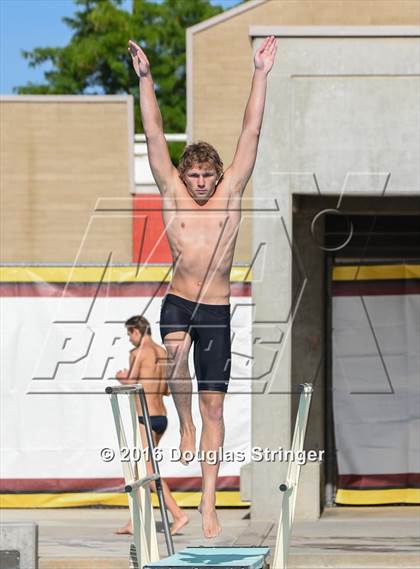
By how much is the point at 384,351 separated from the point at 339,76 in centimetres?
370

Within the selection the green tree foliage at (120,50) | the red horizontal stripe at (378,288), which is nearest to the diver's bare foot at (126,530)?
the red horizontal stripe at (378,288)

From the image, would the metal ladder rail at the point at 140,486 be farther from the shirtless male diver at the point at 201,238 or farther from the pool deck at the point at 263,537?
the pool deck at the point at 263,537

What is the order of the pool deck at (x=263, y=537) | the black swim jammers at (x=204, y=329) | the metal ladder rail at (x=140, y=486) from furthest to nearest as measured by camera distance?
the pool deck at (x=263, y=537), the metal ladder rail at (x=140, y=486), the black swim jammers at (x=204, y=329)

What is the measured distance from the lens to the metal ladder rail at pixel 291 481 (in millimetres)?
8617

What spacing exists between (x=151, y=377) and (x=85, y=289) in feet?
10.00

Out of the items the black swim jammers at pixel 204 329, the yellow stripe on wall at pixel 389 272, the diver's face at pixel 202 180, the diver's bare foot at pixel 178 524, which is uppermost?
the diver's face at pixel 202 180

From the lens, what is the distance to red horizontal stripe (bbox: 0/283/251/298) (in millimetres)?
16500

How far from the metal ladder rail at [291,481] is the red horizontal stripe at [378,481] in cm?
753

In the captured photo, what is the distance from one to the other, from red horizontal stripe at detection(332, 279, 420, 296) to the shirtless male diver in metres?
9.52

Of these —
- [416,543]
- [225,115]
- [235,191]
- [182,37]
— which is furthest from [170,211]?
[182,37]

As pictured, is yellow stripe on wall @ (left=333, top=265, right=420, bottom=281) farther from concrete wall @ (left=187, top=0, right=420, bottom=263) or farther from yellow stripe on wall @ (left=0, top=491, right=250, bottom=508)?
concrete wall @ (left=187, top=0, right=420, bottom=263)

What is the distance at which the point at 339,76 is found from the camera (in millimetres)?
14680

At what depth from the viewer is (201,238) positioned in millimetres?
7297

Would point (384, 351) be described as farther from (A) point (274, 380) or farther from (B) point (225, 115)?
(B) point (225, 115)
